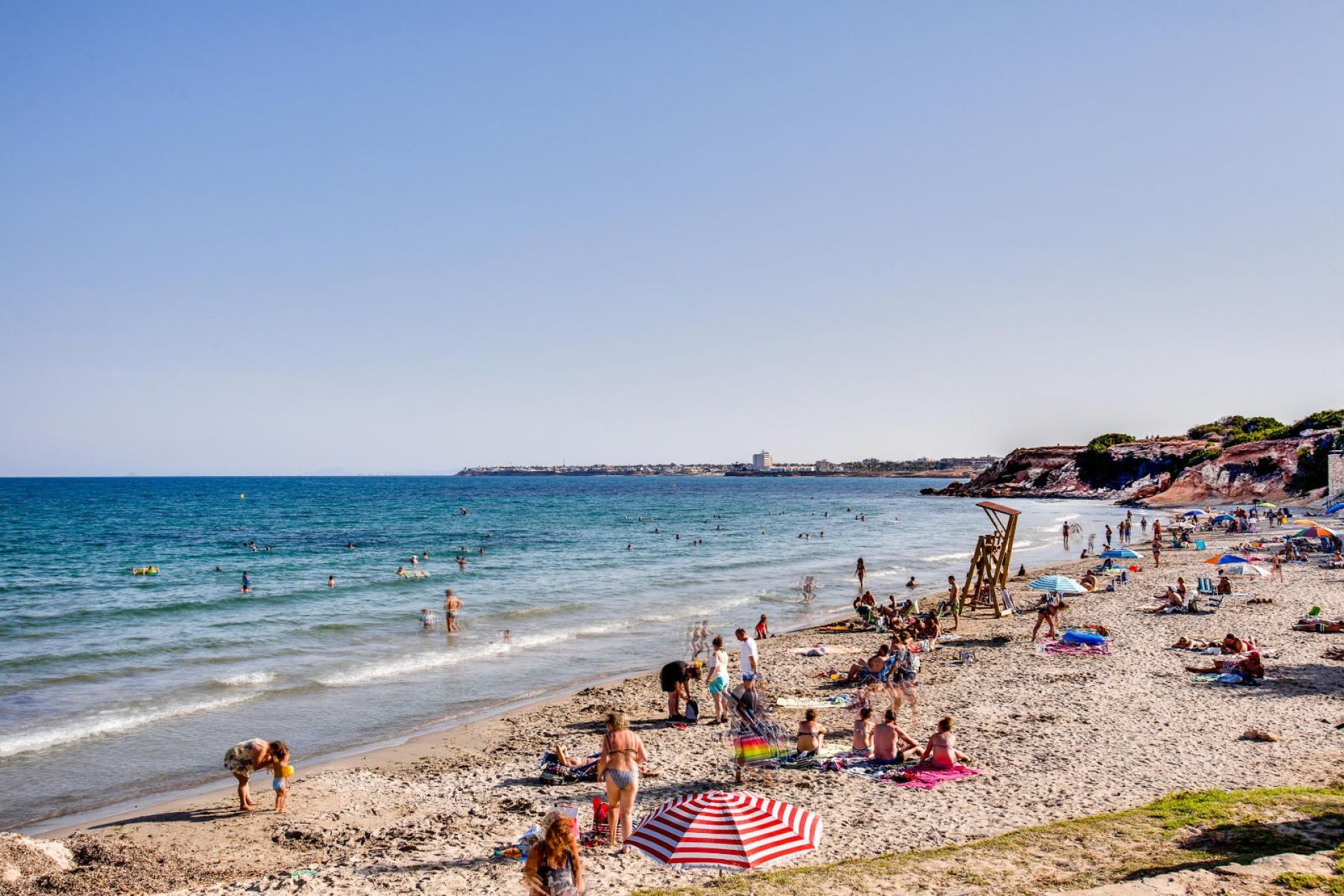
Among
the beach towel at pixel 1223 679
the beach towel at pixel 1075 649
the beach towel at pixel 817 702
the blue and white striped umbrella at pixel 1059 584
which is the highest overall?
the blue and white striped umbrella at pixel 1059 584

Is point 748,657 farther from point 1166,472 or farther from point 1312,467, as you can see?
point 1166,472

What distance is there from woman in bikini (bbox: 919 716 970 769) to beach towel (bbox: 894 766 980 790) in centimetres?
7

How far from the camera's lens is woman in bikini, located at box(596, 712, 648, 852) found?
9859 mm

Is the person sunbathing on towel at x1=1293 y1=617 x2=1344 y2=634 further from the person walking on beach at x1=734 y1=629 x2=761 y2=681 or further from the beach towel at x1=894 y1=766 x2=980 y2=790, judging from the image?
the person walking on beach at x1=734 y1=629 x2=761 y2=681

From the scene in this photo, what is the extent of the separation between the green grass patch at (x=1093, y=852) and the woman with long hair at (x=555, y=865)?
5.14 ft

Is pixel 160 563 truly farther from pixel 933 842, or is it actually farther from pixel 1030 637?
pixel 933 842

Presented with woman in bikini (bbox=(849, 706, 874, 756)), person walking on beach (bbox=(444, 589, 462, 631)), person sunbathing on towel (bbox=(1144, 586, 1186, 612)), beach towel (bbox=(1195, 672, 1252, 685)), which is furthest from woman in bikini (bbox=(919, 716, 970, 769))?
person walking on beach (bbox=(444, 589, 462, 631))

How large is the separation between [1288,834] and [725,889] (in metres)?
5.66

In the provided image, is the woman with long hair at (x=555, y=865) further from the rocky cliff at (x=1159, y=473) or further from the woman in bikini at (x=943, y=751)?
the rocky cliff at (x=1159, y=473)

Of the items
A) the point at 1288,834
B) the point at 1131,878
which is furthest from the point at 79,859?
the point at 1288,834

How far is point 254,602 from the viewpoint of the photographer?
30.6m

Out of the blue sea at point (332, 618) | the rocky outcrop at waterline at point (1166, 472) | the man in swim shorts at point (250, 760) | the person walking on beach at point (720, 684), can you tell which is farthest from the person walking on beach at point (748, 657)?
the rocky outcrop at waterline at point (1166, 472)

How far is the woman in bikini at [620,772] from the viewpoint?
32.3 feet

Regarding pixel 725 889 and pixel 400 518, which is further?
pixel 400 518
